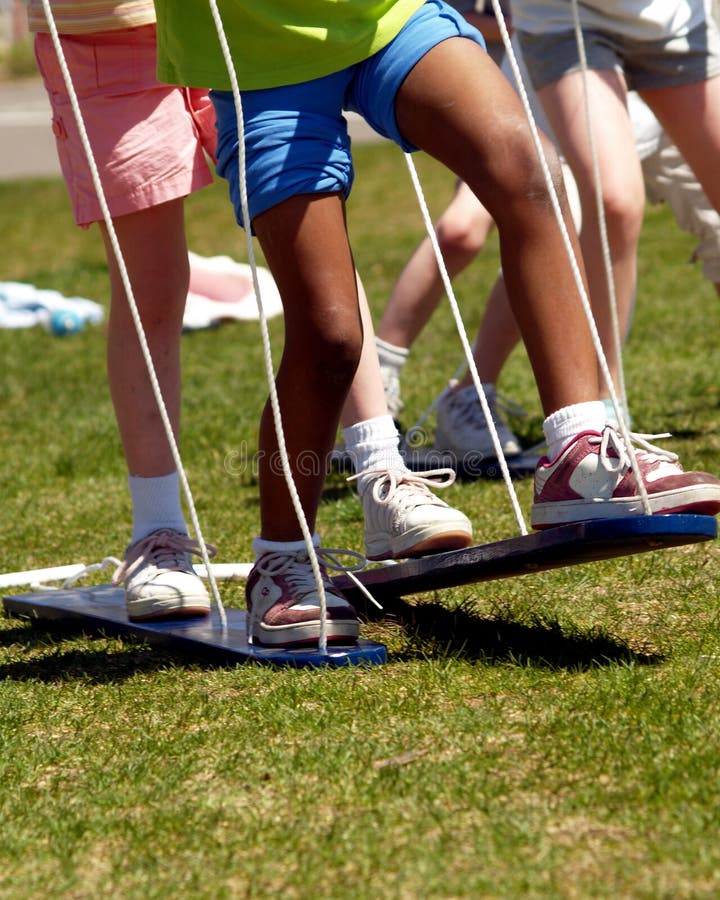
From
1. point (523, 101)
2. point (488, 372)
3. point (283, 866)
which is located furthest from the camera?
point (488, 372)

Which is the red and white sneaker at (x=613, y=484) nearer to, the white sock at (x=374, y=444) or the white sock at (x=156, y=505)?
the white sock at (x=374, y=444)

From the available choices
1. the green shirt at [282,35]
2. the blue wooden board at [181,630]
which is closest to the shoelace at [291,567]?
the blue wooden board at [181,630]

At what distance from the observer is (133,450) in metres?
3.47

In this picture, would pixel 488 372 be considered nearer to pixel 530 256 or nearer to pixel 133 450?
pixel 133 450

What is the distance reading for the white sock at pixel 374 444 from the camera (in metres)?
3.22

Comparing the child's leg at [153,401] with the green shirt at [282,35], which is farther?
the child's leg at [153,401]

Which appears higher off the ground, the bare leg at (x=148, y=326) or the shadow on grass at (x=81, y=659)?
the bare leg at (x=148, y=326)

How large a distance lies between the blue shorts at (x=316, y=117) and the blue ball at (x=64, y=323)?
6400mm

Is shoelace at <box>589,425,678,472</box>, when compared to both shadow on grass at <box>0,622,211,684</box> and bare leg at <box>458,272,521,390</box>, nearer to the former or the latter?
shadow on grass at <box>0,622,211,684</box>

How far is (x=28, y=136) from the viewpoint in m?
20.3

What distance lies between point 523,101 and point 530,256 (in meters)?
0.28

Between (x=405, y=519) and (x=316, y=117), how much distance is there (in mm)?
839

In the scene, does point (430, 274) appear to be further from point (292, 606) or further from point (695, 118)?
point (292, 606)

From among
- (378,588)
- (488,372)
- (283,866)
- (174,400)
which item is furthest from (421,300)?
(283,866)
